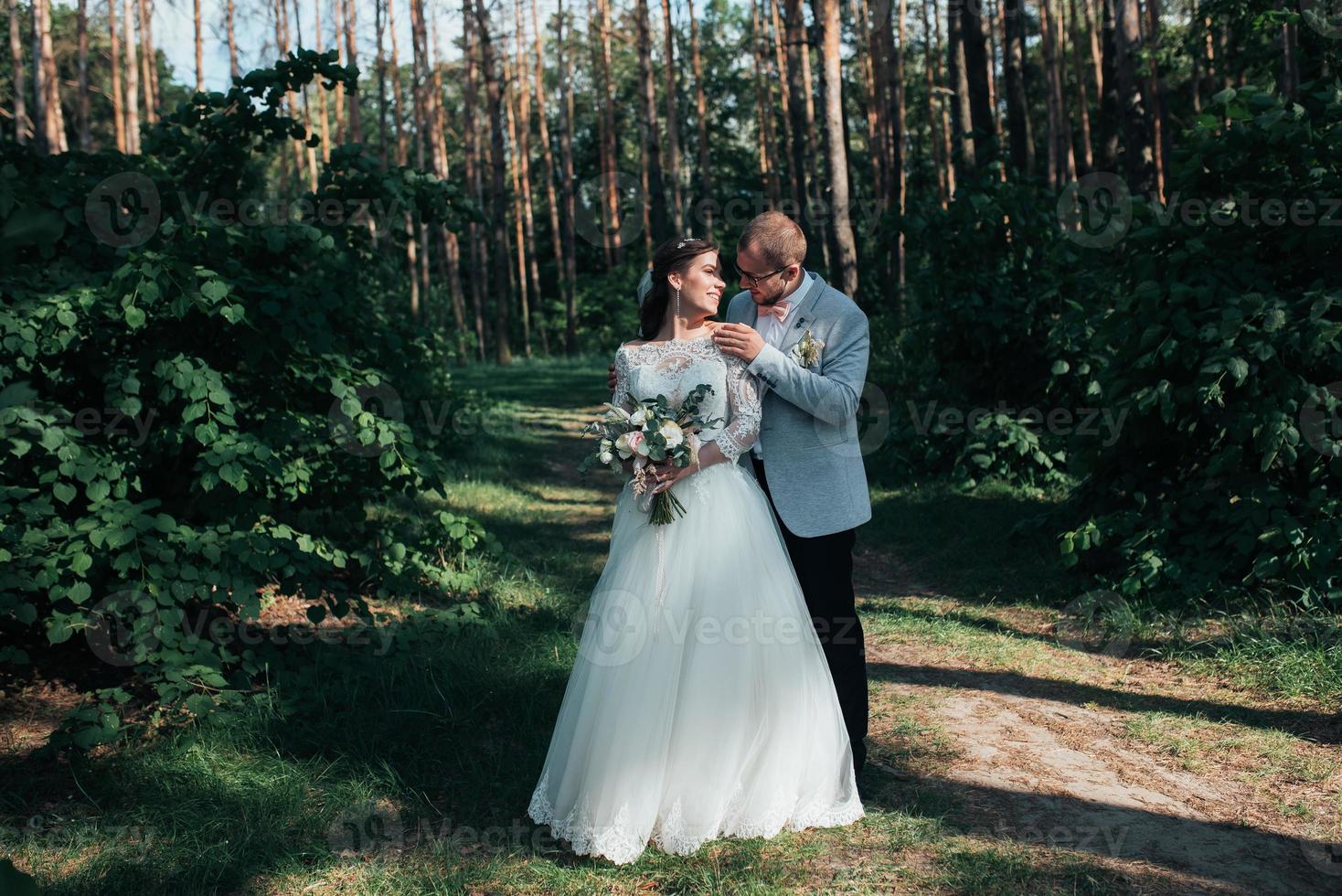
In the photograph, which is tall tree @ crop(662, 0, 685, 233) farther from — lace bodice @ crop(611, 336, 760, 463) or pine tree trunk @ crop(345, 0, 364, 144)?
lace bodice @ crop(611, 336, 760, 463)

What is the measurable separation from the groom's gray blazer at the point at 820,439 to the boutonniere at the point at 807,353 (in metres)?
0.03

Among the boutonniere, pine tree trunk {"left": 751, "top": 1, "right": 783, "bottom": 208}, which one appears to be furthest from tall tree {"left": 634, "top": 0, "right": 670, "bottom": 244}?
the boutonniere

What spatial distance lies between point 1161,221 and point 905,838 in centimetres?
394

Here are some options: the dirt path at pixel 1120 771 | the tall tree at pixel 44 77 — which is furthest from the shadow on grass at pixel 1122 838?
the tall tree at pixel 44 77

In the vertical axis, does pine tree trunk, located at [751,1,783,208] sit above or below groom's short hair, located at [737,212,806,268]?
above

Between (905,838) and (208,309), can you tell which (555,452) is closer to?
(208,309)

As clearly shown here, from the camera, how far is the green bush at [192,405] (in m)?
4.22

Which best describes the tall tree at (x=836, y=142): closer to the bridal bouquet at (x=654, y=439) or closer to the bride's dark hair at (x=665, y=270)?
the bride's dark hair at (x=665, y=270)

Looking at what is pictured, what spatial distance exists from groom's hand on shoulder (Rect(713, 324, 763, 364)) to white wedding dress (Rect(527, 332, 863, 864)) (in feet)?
0.28

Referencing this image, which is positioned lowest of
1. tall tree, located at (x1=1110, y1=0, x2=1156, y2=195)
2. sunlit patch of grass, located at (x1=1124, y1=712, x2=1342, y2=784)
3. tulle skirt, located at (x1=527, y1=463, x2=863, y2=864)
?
sunlit patch of grass, located at (x1=1124, y1=712, x2=1342, y2=784)

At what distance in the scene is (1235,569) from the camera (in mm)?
5621

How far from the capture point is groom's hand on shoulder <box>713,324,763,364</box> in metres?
3.62

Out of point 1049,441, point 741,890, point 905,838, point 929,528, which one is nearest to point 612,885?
point 741,890

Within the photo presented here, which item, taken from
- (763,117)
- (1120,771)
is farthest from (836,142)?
(763,117)
